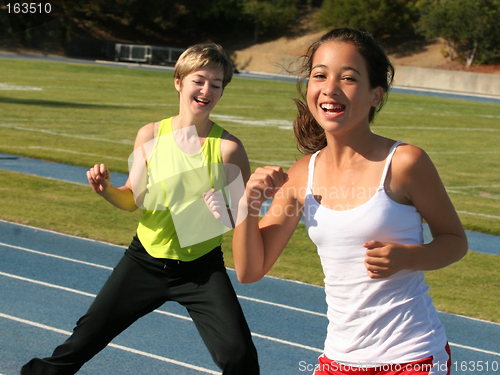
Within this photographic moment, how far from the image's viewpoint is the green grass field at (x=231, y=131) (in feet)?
26.7

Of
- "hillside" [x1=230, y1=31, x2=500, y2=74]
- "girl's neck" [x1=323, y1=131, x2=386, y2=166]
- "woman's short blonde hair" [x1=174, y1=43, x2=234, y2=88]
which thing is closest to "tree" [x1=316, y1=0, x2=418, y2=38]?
"hillside" [x1=230, y1=31, x2=500, y2=74]

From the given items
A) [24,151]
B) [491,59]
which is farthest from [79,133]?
[491,59]

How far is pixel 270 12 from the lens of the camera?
7575cm

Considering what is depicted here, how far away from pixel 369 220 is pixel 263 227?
21.1 inches

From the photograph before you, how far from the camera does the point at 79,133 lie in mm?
18594

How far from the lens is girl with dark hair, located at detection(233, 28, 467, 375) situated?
2398 mm

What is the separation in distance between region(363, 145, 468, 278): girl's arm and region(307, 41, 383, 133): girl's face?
8.7 inches

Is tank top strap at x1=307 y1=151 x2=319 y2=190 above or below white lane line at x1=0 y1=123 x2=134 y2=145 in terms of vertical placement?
above

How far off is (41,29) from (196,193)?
2821 inches

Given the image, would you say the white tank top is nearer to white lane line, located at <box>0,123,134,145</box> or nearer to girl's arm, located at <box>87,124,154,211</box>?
girl's arm, located at <box>87,124,154,211</box>

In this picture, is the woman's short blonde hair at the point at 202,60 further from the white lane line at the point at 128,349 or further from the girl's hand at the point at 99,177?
the white lane line at the point at 128,349

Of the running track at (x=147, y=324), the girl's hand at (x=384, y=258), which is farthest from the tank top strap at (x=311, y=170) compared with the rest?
the running track at (x=147, y=324)

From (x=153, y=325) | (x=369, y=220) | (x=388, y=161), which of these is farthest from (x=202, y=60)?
(x=153, y=325)

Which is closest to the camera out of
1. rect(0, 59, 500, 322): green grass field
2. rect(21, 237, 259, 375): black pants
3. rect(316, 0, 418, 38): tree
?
rect(21, 237, 259, 375): black pants
